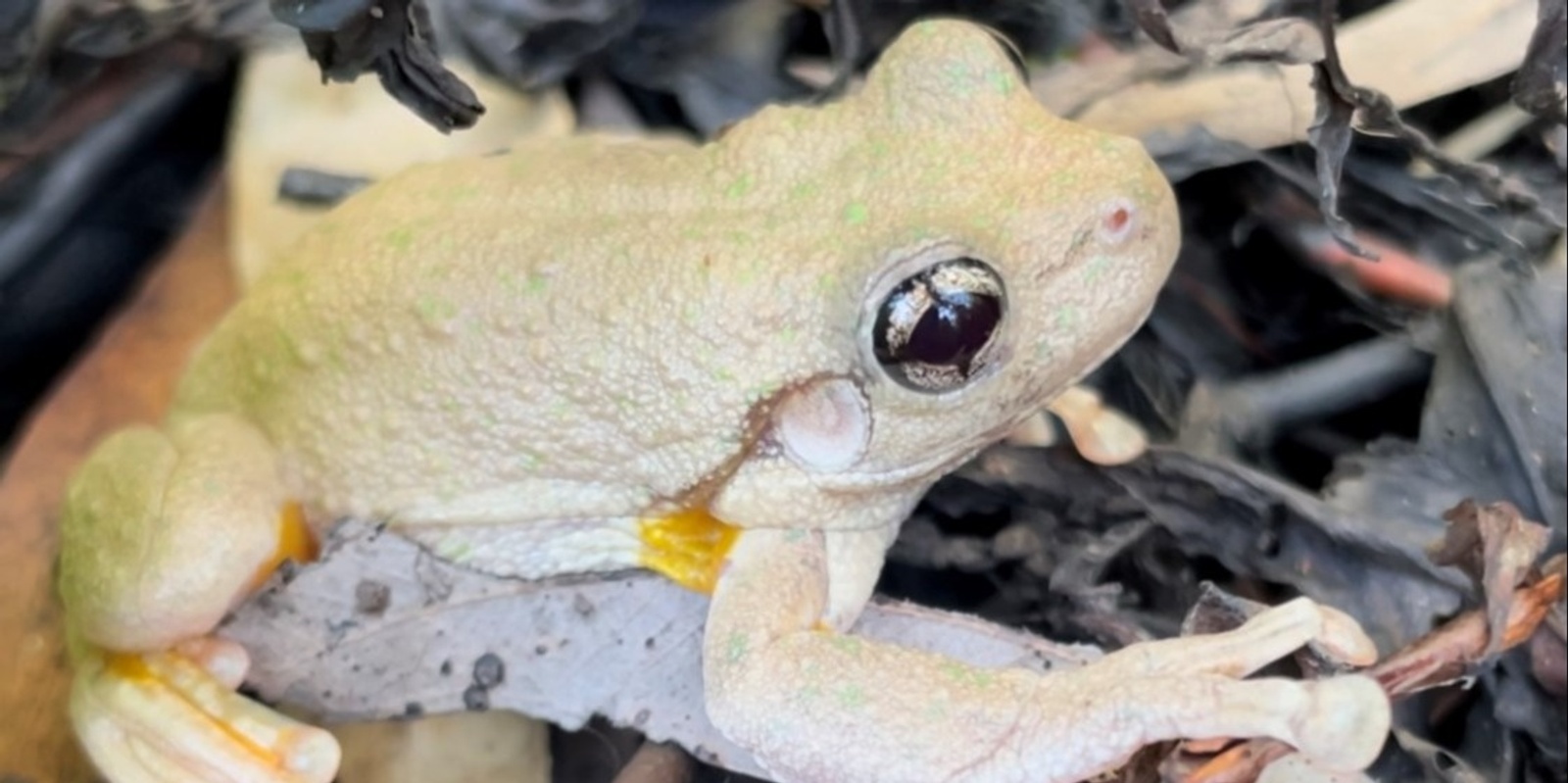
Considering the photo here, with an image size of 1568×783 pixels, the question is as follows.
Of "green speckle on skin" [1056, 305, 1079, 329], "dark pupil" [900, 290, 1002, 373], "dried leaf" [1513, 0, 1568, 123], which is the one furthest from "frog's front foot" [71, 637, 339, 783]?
"dried leaf" [1513, 0, 1568, 123]

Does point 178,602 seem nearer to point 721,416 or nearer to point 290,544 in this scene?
point 290,544

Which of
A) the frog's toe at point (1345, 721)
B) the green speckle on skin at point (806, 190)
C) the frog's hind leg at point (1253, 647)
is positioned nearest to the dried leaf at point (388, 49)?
the green speckle on skin at point (806, 190)

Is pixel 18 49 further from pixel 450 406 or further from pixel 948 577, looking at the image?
pixel 948 577

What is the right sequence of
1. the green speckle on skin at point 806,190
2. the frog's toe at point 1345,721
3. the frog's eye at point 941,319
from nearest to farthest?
1. the frog's toe at point 1345,721
2. the frog's eye at point 941,319
3. the green speckle on skin at point 806,190

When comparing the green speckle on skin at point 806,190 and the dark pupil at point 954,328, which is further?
the green speckle on skin at point 806,190

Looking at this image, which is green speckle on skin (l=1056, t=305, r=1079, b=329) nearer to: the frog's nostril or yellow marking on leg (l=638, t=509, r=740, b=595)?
the frog's nostril

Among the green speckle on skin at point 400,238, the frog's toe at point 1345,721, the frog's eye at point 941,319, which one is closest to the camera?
the frog's toe at point 1345,721

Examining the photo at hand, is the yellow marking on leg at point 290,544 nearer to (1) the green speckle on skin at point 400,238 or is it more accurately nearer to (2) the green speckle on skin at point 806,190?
(1) the green speckle on skin at point 400,238
